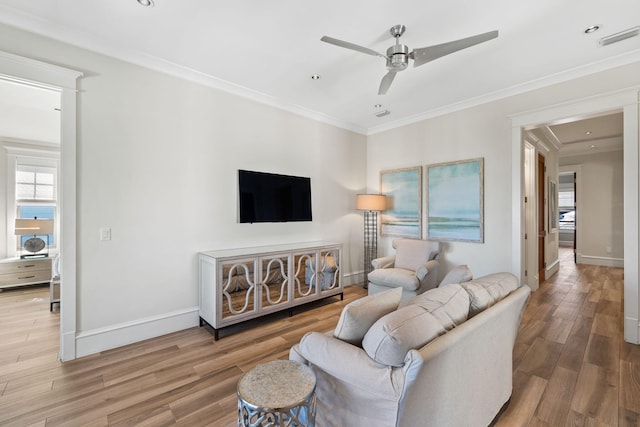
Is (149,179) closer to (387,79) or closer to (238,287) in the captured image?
(238,287)

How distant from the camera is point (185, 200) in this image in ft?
9.84

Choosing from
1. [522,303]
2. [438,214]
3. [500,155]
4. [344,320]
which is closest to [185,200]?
[344,320]

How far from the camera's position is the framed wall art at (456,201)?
369 cm

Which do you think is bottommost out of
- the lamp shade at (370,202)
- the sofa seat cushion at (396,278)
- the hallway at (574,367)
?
the hallway at (574,367)

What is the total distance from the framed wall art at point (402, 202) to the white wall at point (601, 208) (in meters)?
5.22

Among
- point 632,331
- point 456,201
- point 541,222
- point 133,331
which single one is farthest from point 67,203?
point 541,222

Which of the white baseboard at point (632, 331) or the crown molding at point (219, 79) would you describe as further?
the white baseboard at point (632, 331)

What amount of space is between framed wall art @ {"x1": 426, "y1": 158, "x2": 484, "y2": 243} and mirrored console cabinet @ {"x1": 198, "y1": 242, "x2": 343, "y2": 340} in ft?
5.70

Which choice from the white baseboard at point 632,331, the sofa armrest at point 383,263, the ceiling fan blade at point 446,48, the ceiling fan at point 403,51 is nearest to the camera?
the ceiling fan blade at point 446,48

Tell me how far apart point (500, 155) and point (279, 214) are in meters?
2.92

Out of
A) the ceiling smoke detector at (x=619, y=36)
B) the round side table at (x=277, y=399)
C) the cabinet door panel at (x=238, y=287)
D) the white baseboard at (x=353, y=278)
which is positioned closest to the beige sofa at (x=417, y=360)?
the round side table at (x=277, y=399)

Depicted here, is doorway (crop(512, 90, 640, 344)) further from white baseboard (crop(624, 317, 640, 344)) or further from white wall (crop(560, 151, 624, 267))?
white wall (crop(560, 151, 624, 267))

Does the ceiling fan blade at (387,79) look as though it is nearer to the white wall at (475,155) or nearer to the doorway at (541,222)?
the white wall at (475,155)

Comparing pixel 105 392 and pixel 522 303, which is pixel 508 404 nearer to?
pixel 522 303
